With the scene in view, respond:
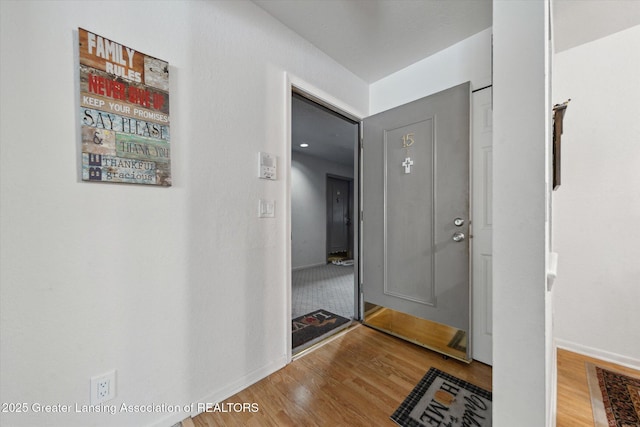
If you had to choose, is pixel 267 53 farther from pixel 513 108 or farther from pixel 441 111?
pixel 513 108

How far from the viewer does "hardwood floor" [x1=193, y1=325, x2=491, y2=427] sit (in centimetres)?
127

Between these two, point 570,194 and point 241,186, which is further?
point 570,194

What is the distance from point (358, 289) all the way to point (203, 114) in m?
2.01

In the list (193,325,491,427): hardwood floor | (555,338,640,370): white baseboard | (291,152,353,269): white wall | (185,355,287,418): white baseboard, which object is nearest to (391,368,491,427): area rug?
(193,325,491,427): hardwood floor

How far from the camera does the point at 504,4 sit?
780mm

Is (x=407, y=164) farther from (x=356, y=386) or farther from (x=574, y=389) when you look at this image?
(x=574, y=389)

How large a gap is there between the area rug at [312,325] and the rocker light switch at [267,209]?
1.13 meters

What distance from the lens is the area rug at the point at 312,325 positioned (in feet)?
6.86

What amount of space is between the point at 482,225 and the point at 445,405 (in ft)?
3.87

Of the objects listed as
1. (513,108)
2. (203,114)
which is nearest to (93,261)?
(203,114)

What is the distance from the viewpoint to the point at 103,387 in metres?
1.03

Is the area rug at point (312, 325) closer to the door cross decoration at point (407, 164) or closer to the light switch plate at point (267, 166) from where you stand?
the light switch plate at point (267, 166)

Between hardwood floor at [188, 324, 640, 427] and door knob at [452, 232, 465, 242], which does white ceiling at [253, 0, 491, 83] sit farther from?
hardwood floor at [188, 324, 640, 427]

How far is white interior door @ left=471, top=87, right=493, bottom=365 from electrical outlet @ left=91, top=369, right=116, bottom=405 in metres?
2.18
